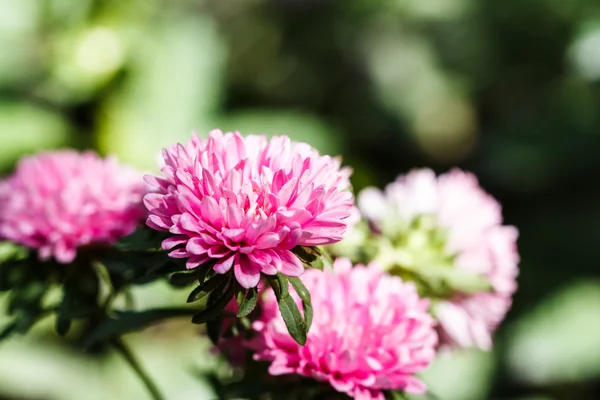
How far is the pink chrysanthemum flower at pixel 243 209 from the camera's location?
57 cm

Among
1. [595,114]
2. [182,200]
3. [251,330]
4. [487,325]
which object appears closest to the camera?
[182,200]

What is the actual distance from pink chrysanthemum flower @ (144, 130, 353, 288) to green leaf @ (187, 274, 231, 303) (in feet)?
0.06

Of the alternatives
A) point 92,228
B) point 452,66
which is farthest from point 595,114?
point 92,228

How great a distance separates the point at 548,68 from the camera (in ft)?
9.30

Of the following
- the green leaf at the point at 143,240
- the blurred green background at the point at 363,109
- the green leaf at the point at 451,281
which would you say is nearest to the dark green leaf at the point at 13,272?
the green leaf at the point at 143,240

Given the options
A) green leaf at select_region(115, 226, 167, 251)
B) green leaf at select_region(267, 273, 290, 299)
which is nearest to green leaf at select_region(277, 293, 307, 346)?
green leaf at select_region(267, 273, 290, 299)

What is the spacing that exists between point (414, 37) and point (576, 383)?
1.53m

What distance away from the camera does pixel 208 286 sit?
0.59 meters

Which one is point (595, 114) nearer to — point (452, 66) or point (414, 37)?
point (452, 66)

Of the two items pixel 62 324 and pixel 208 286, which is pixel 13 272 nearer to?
pixel 62 324

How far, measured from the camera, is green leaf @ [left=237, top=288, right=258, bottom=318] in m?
0.58

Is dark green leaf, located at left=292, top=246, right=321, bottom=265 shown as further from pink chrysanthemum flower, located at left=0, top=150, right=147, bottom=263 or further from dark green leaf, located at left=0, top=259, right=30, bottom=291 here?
dark green leaf, located at left=0, top=259, right=30, bottom=291

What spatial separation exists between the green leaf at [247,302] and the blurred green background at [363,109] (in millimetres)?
1408

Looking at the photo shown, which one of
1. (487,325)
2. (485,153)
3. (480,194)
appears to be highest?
(485,153)
